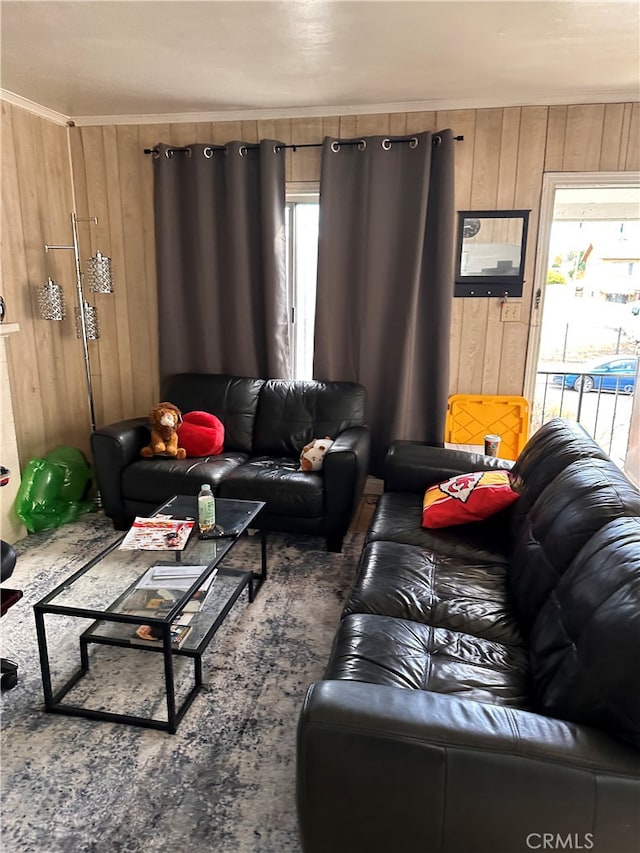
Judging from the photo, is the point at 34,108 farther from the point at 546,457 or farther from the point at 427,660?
the point at 427,660

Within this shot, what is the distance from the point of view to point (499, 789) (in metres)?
1.10

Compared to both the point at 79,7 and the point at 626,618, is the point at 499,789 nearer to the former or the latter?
the point at 626,618

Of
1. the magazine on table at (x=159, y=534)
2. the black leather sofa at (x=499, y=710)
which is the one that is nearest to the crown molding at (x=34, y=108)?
the magazine on table at (x=159, y=534)

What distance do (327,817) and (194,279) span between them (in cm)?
336

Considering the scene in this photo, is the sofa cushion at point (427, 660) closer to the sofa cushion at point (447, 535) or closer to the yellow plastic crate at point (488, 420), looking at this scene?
the sofa cushion at point (447, 535)

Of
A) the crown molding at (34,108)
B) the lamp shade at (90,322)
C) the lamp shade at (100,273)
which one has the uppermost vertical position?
the crown molding at (34,108)

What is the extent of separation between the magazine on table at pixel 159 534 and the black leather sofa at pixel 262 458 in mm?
493

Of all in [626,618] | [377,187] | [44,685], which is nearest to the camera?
[626,618]

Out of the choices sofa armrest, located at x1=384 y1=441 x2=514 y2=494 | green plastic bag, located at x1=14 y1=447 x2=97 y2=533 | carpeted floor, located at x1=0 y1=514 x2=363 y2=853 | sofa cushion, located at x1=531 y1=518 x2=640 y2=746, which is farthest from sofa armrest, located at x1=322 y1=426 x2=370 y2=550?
green plastic bag, located at x1=14 y1=447 x2=97 y2=533

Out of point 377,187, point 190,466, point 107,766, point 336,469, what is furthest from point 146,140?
point 107,766

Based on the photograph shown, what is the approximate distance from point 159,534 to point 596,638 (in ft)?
5.46

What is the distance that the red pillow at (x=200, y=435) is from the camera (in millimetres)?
3459

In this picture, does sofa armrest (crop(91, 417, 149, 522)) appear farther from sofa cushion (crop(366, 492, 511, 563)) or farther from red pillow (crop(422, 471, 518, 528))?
red pillow (crop(422, 471, 518, 528))

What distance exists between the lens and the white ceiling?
2225 mm
